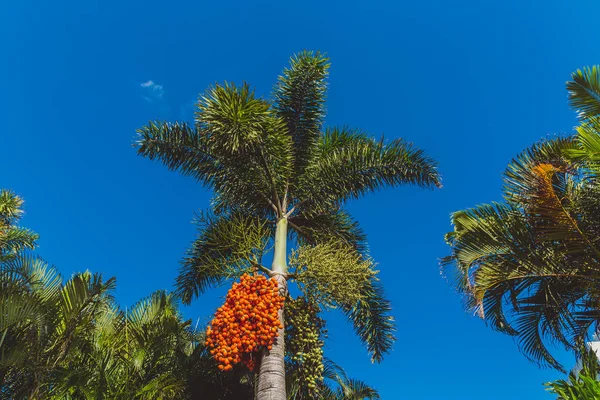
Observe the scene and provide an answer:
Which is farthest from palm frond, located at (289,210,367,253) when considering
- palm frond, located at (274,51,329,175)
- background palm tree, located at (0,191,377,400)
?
background palm tree, located at (0,191,377,400)

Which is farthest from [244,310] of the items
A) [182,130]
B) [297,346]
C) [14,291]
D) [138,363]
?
[182,130]

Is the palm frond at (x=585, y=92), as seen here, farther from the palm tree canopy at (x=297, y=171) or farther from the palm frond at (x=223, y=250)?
the palm frond at (x=223, y=250)

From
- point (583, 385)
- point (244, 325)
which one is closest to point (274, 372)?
point (244, 325)

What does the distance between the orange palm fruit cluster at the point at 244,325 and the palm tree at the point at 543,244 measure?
10.1 ft

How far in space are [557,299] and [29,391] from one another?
7545mm

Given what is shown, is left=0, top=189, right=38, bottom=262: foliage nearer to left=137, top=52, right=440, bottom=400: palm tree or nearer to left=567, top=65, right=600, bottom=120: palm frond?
left=137, top=52, right=440, bottom=400: palm tree

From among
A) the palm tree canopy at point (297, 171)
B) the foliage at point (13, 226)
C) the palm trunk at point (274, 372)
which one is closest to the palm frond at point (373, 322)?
the palm tree canopy at point (297, 171)

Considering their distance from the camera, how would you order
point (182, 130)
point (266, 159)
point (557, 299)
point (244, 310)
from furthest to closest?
1. point (182, 130)
2. point (266, 159)
3. point (557, 299)
4. point (244, 310)

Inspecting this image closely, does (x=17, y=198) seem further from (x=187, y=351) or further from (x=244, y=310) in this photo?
(x=244, y=310)

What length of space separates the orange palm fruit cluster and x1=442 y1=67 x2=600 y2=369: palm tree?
308cm

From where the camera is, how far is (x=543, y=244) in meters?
6.61

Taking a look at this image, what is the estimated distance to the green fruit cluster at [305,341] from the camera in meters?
6.56

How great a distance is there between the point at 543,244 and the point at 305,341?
12.4ft

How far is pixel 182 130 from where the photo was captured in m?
8.34
